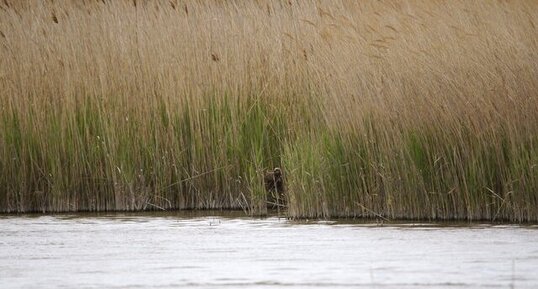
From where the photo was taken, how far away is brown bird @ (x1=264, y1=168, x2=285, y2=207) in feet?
31.2

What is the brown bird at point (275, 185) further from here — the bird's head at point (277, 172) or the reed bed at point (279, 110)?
the reed bed at point (279, 110)

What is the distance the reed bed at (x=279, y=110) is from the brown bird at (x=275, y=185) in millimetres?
137

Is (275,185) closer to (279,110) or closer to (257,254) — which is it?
(279,110)

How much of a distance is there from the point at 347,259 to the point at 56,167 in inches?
149

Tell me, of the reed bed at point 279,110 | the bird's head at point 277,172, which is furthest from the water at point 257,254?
the bird's head at point 277,172

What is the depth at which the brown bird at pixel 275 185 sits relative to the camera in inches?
375

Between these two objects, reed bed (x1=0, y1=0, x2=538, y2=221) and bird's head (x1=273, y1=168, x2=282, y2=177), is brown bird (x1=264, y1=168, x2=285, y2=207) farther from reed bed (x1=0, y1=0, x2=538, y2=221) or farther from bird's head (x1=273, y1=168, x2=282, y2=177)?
reed bed (x1=0, y1=0, x2=538, y2=221)

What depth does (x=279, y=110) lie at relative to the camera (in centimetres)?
990

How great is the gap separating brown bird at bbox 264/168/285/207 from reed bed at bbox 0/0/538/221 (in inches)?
5.4

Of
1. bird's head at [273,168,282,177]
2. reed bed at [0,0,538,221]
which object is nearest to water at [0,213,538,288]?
reed bed at [0,0,538,221]

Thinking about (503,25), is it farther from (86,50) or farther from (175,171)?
(86,50)

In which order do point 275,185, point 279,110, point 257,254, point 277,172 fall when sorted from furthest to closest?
point 279,110 → point 277,172 → point 275,185 → point 257,254

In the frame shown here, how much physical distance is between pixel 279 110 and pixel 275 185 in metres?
0.74

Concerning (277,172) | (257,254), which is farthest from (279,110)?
(257,254)
